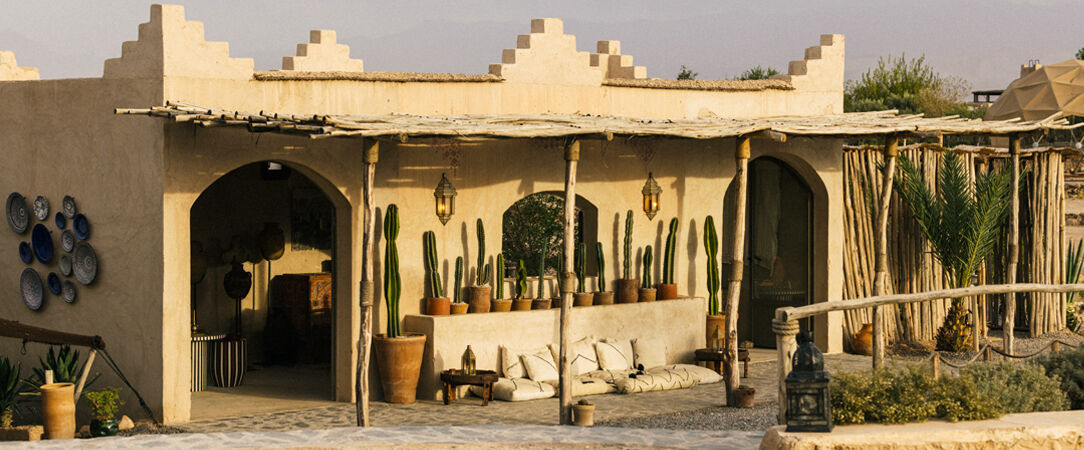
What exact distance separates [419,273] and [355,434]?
4.08 metres

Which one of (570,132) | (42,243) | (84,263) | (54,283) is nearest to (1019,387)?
(570,132)

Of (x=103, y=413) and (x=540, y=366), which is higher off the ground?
(x=540, y=366)

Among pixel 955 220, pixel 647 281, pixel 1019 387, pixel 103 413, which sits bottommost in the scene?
pixel 103 413

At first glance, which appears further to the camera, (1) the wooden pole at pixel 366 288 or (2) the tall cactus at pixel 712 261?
(2) the tall cactus at pixel 712 261

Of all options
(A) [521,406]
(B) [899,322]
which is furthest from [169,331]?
(B) [899,322]

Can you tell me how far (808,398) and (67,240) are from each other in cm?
766

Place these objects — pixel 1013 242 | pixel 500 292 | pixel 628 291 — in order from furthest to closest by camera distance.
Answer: pixel 1013 242 < pixel 628 291 < pixel 500 292

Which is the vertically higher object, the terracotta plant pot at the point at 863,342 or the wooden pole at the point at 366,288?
the wooden pole at the point at 366,288

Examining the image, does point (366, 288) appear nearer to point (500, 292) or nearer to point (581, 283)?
point (500, 292)

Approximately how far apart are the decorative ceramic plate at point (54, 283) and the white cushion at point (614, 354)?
5307mm

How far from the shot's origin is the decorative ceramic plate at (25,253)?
1288cm

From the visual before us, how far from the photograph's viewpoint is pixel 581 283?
1380cm

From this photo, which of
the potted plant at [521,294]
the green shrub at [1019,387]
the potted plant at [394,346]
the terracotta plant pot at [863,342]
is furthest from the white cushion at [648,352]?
the green shrub at [1019,387]

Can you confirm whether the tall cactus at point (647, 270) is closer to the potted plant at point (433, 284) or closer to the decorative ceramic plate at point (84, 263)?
the potted plant at point (433, 284)
